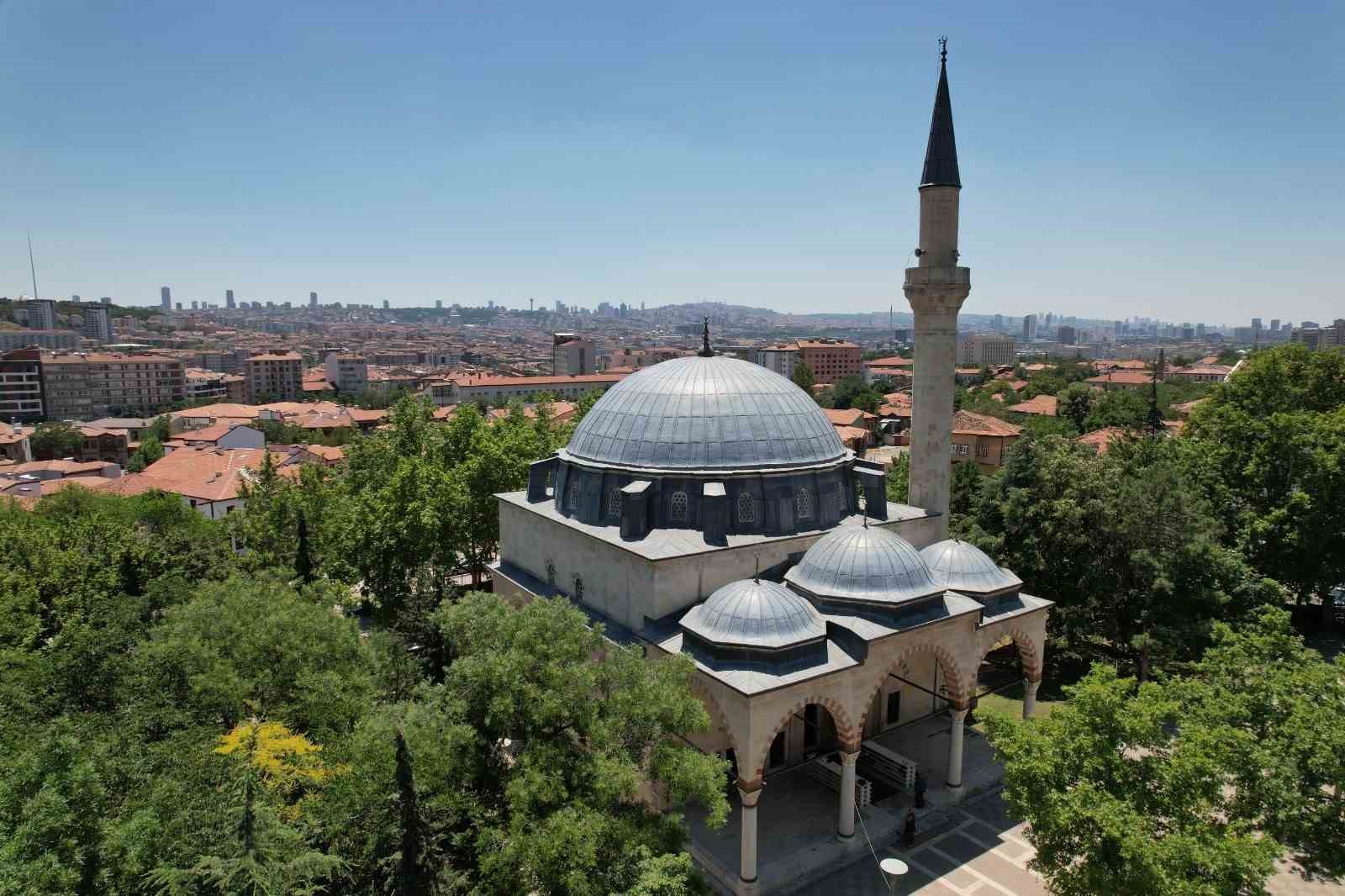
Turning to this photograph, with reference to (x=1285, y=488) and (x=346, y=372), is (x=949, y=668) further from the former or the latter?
(x=346, y=372)

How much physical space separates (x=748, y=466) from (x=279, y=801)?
1488cm

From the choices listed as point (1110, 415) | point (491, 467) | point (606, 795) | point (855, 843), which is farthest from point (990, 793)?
point (1110, 415)

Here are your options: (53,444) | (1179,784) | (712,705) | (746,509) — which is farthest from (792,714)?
(53,444)

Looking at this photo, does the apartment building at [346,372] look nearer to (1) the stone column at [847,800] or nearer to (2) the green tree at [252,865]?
(1) the stone column at [847,800]

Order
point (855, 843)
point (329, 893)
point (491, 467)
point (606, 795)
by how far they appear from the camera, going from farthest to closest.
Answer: point (491, 467), point (855, 843), point (329, 893), point (606, 795)

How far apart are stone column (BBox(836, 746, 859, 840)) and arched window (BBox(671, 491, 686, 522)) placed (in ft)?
26.6

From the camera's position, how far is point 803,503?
2478 centimetres

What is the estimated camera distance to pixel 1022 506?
29516mm

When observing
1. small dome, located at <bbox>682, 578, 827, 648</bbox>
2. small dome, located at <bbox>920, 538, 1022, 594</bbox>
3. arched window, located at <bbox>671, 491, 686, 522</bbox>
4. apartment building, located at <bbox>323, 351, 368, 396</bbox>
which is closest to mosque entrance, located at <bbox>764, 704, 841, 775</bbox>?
small dome, located at <bbox>682, 578, 827, 648</bbox>

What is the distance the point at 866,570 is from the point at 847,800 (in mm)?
5755

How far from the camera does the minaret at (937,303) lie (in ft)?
88.2

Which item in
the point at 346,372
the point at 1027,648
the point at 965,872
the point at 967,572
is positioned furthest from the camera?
the point at 346,372

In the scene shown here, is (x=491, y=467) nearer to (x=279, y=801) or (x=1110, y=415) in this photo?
(x=279, y=801)

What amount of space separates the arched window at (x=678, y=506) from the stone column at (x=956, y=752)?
9.45m
